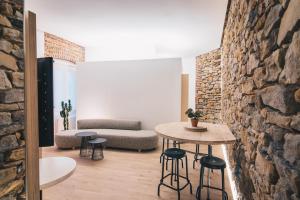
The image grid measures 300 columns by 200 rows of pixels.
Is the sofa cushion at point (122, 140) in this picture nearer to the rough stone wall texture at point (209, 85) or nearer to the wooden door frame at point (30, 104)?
the wooden door frame at point (30, 104)

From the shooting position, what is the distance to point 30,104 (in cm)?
115

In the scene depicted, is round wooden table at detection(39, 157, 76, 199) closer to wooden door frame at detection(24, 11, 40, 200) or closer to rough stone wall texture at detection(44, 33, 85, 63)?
wooden door frame at detection(24, 11, 40, 200)

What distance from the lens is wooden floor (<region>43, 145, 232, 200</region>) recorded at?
8.26 feet

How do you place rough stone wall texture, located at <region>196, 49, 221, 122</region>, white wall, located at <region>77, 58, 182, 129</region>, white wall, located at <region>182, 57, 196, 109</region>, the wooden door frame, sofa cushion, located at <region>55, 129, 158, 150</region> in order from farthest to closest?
white wall, located at <region>182, 57, 196, 109</region>, rough stone wall texture, located at <region>196, 49, 221, 122</region>, white wall, located at <region>77, 58, 182, 129</region>, sofa cushion, located at <region>55, 129, 158, 150</region>, the wooden door frame

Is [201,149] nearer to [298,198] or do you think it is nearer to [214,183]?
[214,183]

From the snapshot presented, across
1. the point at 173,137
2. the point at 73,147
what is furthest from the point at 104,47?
the point at 173,137

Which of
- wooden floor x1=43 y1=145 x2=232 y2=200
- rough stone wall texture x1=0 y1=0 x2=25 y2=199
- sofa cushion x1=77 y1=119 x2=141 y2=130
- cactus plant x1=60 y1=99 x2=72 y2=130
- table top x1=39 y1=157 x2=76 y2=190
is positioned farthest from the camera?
cactus plant x1=60 y1=99 x2=72 y2=130

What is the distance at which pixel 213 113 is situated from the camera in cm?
708

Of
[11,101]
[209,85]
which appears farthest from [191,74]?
[11,101]

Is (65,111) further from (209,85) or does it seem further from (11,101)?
(209,85)

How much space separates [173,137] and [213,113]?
216 inches

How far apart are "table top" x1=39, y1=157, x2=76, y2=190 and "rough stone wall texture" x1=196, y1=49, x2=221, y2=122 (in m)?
6.01

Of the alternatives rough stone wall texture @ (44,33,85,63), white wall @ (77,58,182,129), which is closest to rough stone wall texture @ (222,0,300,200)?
white wall @ (77,58,182,129)

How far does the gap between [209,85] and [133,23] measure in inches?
168
